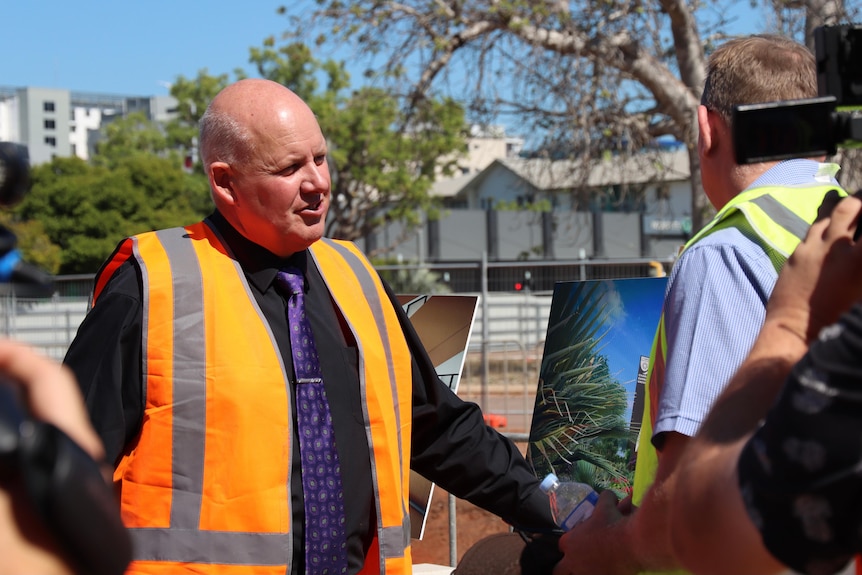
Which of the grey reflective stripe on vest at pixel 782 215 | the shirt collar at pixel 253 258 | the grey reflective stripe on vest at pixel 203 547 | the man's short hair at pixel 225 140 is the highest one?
the man's short hair at pixel 225 140

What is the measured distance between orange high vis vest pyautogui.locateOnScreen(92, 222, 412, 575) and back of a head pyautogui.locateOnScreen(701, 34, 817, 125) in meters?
1.28

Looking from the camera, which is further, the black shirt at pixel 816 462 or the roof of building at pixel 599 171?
the roof of building at pixel 599 171

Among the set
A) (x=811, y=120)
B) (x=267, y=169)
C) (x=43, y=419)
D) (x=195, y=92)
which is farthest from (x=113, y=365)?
(x=195, y=92)

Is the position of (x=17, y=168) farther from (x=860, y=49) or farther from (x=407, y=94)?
(x=407, y=94)

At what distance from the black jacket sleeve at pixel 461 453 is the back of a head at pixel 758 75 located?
1.32 m

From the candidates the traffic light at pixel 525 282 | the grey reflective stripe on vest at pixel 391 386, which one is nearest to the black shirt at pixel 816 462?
the grey reflective stripe on vest at pixel 391 386

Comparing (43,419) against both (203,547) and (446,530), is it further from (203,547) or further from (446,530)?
(446,530)

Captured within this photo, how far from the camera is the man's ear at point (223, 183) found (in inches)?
115

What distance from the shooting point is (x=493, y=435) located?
123 inches

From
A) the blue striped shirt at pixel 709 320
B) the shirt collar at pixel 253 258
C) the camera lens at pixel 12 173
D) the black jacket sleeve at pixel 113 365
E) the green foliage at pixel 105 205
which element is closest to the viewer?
the camera lens at pixel 12 173

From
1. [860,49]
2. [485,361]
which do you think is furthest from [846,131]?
[485,361]

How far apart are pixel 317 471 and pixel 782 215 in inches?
55.0

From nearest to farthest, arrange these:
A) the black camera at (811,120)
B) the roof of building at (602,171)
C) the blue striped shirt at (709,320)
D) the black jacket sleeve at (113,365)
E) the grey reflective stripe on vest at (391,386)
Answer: the black camera at (811,120), the blue striped shirt at (709,320), the black jacket sleeve at (113,365), the grey reflective stripe on vest at (391,386), the roof of building at (602,171)

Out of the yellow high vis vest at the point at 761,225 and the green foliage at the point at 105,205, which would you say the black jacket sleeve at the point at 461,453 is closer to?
the yellow high vis vest at the point at 761,225
